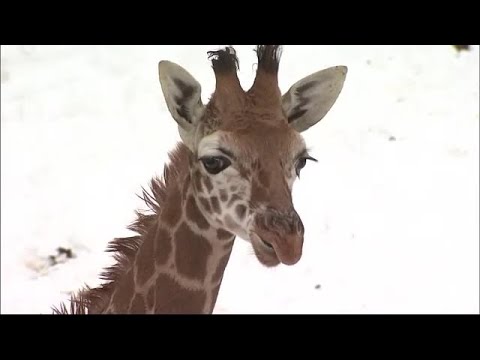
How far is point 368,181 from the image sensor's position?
5.58 m

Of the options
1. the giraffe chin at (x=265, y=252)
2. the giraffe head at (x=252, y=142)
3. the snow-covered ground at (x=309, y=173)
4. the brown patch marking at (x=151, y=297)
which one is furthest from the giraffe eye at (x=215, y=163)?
the snow-covered ground at (x=309, y=173)

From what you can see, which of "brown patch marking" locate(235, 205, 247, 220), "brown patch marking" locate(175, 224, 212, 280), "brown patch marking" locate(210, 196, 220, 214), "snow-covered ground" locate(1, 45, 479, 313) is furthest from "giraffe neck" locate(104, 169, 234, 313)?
"snow-covered ground" locate(1, 45, 479, 313)

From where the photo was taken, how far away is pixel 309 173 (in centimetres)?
554

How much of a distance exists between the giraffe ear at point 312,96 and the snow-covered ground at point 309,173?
2.05 metres

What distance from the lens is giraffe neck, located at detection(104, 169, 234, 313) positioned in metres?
2.29

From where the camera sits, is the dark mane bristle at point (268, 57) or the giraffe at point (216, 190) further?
the dark mane bristle at point (268, 57)

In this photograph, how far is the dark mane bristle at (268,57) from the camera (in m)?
2.20

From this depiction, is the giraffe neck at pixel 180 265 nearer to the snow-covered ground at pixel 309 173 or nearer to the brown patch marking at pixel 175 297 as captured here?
the brown patch marking at pixel 175 297

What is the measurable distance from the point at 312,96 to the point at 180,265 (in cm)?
75

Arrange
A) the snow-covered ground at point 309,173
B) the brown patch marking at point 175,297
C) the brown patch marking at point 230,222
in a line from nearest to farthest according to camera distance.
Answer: the brown patch marking at point 230,222 → the brown patch marking at point 175,297 → the snow-covered ground at point 309,173

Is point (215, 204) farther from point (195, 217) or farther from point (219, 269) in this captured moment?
point (219, 269)

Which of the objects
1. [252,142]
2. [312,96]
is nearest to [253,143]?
[252,142]

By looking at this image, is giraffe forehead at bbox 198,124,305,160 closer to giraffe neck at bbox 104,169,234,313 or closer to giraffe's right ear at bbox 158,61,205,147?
giraffe's right ear at bbox 158,61,205,147

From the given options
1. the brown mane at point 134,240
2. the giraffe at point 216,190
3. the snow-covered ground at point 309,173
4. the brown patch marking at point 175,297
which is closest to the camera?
the giraffe at point 216,190
